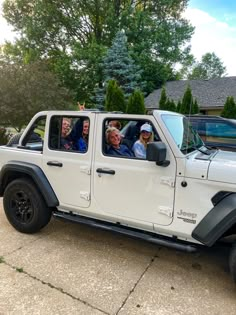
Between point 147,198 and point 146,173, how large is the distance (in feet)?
0.92

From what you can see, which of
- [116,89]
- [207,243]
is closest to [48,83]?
[116,89]

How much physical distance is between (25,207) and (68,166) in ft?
3.30

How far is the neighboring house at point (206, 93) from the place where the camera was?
1898 cm

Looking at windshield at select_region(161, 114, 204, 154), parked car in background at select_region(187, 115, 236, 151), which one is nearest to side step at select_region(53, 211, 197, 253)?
windshield at select_region(161, 114, 204, 154)

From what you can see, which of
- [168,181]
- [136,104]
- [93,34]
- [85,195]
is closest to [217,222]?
[168,181]

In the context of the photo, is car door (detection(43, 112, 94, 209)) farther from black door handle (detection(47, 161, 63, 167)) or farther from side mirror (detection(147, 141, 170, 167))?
side mirror (detection(147, 141, 170, 167))

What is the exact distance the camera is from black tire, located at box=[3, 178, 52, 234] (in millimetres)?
3764

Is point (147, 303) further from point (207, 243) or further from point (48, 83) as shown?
point (48, 83)

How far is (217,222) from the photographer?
8.35 feet

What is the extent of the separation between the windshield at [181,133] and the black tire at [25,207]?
202cm

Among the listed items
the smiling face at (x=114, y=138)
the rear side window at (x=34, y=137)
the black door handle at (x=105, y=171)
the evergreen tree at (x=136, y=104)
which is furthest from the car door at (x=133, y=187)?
the evergreen tree at (x=136, y=104)

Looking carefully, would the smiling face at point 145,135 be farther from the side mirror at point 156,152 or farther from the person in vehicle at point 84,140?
the person in vehicle at point 84,140

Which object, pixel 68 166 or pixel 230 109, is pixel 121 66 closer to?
pixel 230 109

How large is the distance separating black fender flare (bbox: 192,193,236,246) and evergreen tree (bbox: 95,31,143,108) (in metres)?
18.2
